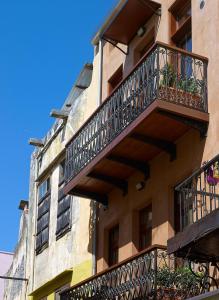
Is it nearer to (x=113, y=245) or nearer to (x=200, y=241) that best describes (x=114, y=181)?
(x=113, y=245)

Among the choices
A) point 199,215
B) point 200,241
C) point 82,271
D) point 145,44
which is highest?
point 145,44

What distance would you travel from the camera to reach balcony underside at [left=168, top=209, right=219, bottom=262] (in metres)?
12.2

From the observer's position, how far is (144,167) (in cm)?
1767

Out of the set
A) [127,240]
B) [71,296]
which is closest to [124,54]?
[127,240]

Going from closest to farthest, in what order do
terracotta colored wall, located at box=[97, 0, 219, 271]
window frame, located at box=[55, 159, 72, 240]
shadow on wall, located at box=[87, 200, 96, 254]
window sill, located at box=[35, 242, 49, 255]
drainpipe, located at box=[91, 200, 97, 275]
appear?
terracotta colored wall, located at box=[97, 0, 219, 271] → drainpipe, located at box=[91, 200, 97, 275] → shadow on wall, located at box=[87, 200, 96, 254] → window frame, located at box=[55, 159, 72, 240] → window sill, located at box=[35, 242, 49, 255]

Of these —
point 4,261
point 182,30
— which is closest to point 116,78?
point 182,30

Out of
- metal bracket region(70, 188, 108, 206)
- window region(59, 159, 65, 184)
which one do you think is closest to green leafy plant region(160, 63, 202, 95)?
metal bracket region(70, 188, 108, 206)

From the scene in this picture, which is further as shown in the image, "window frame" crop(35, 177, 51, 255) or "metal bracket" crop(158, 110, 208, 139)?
"window frame" crop(35, 177, 51, 255)

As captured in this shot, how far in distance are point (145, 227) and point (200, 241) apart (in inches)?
204

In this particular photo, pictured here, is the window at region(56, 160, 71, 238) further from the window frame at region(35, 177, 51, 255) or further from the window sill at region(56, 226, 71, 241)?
the window frame at region(35, 177, 51, 255)

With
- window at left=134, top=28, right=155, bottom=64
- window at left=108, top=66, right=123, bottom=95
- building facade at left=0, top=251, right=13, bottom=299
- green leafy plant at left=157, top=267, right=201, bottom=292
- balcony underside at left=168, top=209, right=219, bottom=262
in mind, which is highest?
window at left=134, top=28, right=155, bottom=64

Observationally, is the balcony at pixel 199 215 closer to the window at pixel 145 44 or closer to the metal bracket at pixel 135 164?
the metal bracket at pixel 135 164

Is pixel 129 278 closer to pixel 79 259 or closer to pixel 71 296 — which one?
pixel 71 296

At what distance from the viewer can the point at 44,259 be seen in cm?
2334
